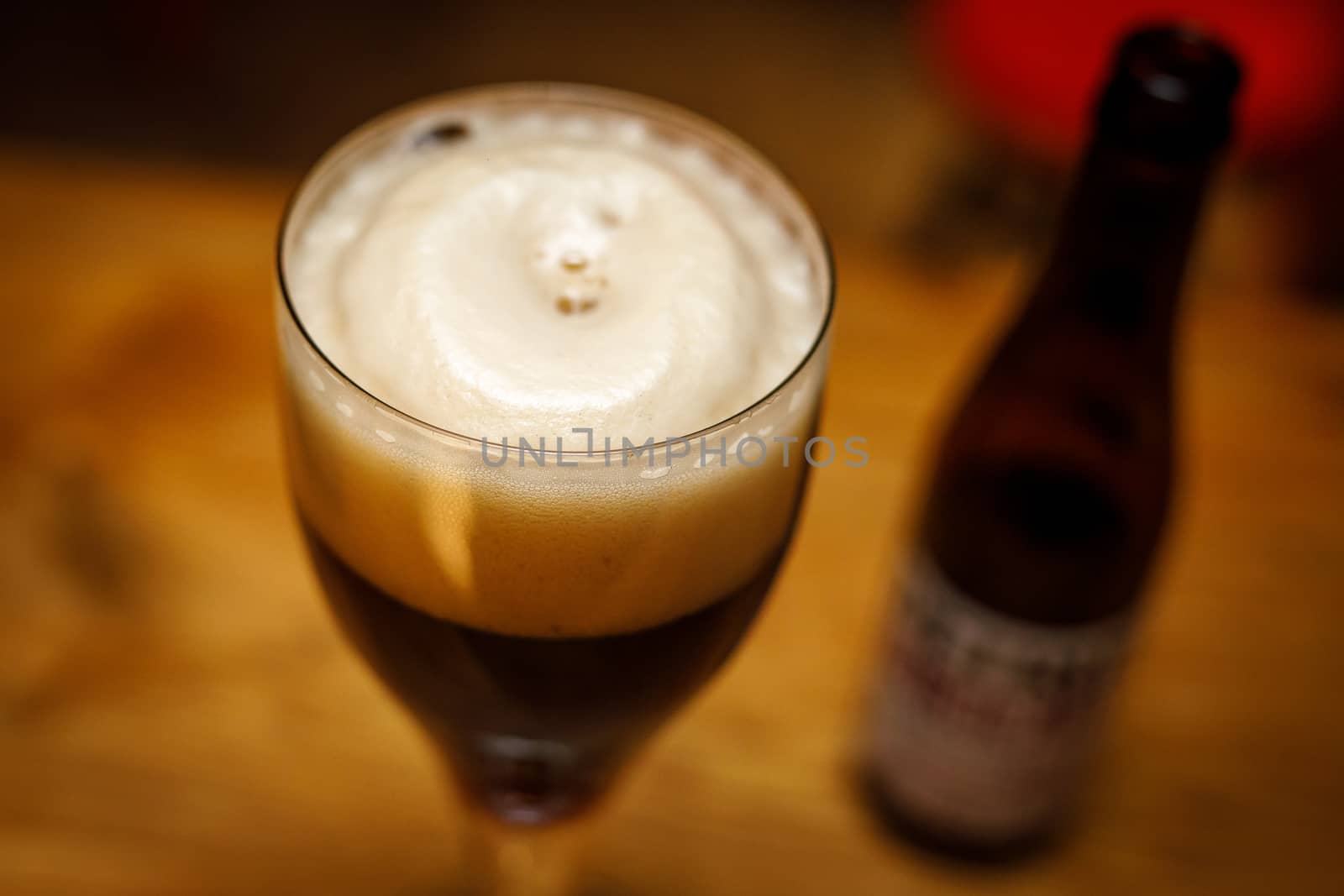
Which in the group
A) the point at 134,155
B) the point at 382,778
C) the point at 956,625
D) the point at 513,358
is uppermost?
the point at 513,358

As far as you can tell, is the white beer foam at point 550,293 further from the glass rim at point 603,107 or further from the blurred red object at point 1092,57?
the blurred red object at point 1092,57

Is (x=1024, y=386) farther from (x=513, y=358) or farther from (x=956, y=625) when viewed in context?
(x=513, y=358)

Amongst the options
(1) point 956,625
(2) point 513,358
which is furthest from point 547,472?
(1) point 956,625

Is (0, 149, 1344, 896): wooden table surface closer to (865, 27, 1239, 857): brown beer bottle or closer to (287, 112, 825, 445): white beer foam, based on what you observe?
(865, 27, 1239, 857): brown beer bottle

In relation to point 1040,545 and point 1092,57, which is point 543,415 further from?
point 1092,57

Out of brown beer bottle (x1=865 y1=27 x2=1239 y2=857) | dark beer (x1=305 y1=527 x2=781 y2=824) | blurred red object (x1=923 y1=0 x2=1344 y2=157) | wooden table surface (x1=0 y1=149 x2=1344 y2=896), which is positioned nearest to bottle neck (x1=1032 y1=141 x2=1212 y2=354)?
brown beer bottle (x1=865 y1=27 x2=1239 y2=857)

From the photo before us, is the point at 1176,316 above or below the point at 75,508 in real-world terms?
above

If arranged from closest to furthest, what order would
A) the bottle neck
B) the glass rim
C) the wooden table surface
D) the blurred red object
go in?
the glass rim, the bottle neck, the wooden table surface, the blurred red object

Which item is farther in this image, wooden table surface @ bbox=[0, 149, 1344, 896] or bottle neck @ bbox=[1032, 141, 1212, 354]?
wooden table surface @ bbox=[0, 149, 1344, 896]

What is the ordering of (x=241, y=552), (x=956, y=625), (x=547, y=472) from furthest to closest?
(x=241, y=552), (x=956, y=625), (x=547, y=472)
